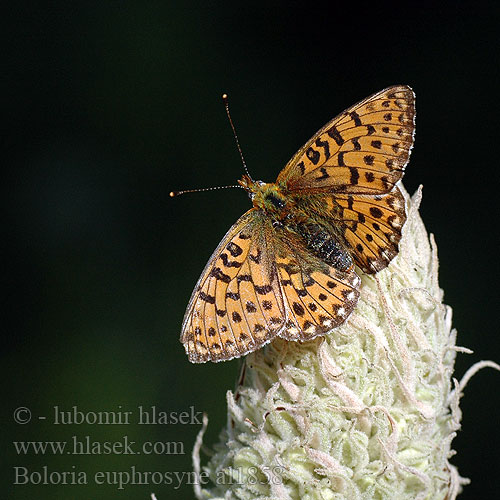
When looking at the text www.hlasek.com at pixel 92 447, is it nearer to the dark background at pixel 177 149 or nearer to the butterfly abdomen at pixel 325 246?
the dark background at pixel 177 149

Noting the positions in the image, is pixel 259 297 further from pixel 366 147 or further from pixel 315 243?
pixel 366 147

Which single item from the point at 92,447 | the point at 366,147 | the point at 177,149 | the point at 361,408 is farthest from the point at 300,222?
the point at 177,149

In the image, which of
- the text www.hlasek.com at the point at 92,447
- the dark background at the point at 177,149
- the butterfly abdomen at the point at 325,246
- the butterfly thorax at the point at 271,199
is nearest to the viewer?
the butterfly abdomen at the point at 325,246

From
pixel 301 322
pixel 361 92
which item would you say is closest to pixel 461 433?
pixel 361 92

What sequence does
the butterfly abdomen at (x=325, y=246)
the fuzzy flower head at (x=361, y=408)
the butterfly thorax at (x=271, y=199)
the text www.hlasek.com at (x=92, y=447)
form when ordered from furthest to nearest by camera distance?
the text www.hlasek.com at (x=92, y=447)
the butterfly thorax at (x=271, y=199)
the butterfly abdomen at (x=325, y=246)
the fuzzy flower head at (x=361, y=408)

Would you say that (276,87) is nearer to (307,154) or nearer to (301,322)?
(307,154)

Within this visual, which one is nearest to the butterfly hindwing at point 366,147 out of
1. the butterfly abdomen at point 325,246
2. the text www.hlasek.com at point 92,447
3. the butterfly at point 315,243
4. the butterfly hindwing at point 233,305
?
the butterfly at point 315,243
